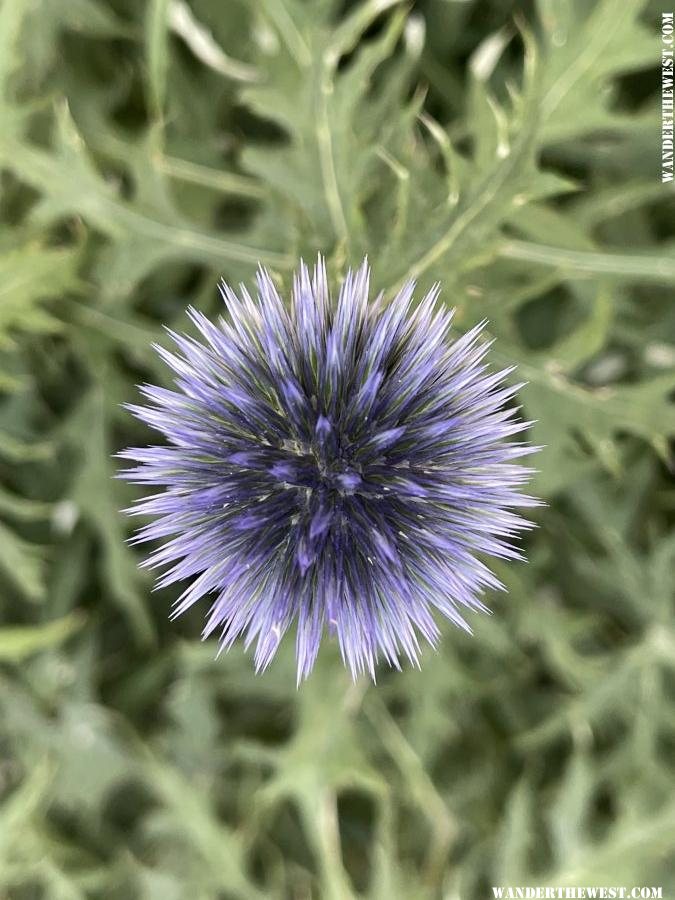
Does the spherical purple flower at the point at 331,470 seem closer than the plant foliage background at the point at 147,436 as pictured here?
Yes

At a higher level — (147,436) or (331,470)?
(147,436)

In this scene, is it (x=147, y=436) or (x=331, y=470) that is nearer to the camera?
(x=331, y=470)

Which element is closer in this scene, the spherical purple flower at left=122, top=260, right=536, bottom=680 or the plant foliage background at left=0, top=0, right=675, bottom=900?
the spherical purple flower at left=122, top=260, right=536, bottom=680

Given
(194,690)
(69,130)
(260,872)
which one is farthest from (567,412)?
(260,872)

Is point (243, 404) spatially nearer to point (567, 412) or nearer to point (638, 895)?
point (567, 412)
